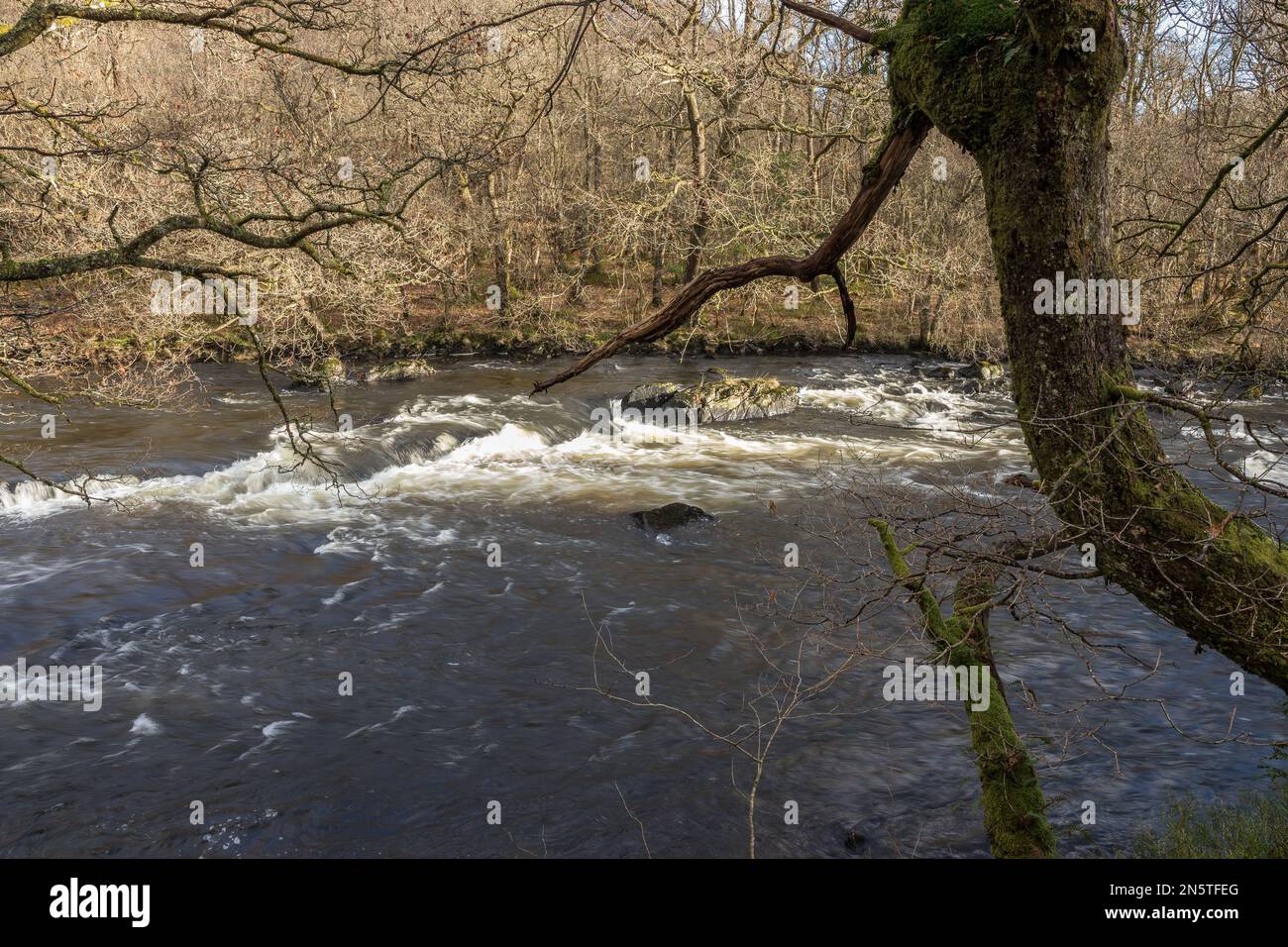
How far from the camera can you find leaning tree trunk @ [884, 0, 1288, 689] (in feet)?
10.1

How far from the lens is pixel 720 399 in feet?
67.2

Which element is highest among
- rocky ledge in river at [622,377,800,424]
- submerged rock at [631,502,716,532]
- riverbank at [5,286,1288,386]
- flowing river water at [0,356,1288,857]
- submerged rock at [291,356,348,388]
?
riverbank at [5,286,1288,386]

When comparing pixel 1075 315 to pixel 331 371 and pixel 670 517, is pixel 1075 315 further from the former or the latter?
pixel 331 371

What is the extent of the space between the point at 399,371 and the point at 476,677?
14982 millimetres

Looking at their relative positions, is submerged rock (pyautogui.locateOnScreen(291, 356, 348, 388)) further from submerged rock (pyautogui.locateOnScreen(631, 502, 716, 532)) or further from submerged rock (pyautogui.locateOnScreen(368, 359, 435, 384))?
submerged rock (pyautogui.locateOnScreen(631, 502, 716, 532))

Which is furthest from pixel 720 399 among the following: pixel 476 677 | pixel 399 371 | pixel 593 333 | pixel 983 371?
pixel 476 677

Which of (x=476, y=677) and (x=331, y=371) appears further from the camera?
(x=331, y=371)

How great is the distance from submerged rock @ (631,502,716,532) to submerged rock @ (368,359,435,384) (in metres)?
11.2

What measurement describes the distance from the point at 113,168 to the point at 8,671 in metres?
13.2

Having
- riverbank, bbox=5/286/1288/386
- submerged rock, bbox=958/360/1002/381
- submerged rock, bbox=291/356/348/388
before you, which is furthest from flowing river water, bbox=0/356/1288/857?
riverbank, bbox=5/286/1288/386

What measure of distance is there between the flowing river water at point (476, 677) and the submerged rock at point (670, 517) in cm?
21

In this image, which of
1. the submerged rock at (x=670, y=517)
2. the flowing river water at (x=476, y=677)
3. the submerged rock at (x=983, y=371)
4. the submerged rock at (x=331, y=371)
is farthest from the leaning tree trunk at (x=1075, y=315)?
the submerged rock at (x=983, y=371)
